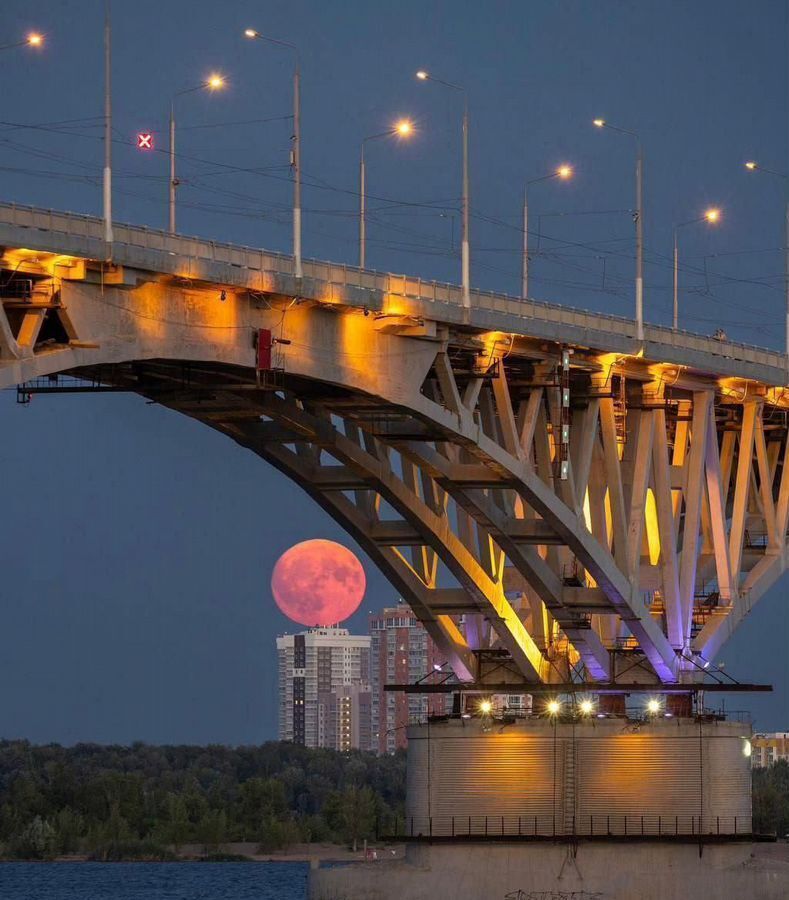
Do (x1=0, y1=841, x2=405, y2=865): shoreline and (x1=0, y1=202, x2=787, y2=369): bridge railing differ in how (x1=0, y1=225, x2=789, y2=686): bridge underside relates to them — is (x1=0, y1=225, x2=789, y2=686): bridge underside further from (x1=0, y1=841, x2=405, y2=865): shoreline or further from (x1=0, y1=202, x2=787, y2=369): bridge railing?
(x1=0, y1=841, x2=405, y2=865): shoreline

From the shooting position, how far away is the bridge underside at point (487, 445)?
64.8 m

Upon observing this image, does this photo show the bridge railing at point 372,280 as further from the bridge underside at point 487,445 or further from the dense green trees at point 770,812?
the dense green trees at point 770,812

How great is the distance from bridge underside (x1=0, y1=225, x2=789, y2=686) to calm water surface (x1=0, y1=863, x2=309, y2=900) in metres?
61.7

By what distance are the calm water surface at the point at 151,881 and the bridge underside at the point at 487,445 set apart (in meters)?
61.7

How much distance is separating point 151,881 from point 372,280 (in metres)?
112

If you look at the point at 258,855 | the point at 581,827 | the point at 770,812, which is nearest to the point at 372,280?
the point at 581,827

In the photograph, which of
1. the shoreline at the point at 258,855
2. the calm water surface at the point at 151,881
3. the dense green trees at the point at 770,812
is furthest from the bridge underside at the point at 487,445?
the shoreline at the point at 258,855

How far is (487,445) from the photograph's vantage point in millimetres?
74125

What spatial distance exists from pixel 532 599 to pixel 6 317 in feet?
99.8

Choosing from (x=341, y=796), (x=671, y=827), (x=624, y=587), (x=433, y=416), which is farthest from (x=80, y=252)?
(x=341, y=796)

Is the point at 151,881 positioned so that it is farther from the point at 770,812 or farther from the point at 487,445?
the point at 487,445

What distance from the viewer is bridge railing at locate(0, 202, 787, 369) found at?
199 feet

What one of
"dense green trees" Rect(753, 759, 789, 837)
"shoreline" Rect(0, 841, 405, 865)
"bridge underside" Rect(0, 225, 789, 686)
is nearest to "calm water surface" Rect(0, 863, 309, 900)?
"shoreline" Rect(0, 841, 405, 865)

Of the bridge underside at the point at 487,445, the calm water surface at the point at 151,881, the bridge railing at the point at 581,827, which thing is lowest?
the calm water surface at the point at 151,881
